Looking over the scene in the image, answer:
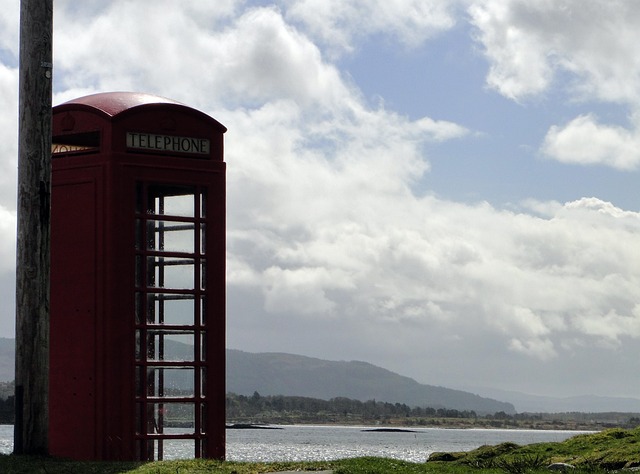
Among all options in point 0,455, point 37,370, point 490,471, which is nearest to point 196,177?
point 37,370

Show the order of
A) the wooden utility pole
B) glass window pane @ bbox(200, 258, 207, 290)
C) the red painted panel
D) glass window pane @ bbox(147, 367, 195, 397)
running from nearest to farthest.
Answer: the wooden utility pole, the red painted panel, glass window pane @ bbox(147, 367, 195, 397), glass window pane @ bbox(200, 258, 207, 290)

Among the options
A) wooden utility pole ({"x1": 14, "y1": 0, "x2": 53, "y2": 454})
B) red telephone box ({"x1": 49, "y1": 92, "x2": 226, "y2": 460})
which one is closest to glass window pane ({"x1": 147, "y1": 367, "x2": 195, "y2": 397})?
red telephone box ({"x1": 49, "y1": 92, "x2": 226, "y2": 460})

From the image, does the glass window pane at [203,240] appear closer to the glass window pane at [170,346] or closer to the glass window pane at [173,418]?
the glass window pane at [170,346]

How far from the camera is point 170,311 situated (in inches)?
753

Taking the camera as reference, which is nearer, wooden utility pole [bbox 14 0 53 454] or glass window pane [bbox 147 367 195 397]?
wooden utility pole [bbox 14 0 53 454]

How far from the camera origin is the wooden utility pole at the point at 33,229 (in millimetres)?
16969

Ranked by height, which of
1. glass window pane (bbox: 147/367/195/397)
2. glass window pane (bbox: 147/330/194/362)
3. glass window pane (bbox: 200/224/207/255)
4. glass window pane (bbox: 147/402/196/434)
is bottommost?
glass window pane (bbox: 147/402/196/434)

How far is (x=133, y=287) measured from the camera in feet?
61.5

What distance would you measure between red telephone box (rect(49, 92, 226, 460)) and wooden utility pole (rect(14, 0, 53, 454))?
5.35 ft

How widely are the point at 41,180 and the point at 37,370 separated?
112 inches

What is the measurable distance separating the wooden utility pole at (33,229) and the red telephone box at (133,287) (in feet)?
5.35

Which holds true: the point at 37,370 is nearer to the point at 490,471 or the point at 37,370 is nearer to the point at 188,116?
the point at 188,116

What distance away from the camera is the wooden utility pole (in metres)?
17.0

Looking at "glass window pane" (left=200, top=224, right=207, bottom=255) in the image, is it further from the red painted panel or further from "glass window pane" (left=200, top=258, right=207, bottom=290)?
the red painted panel
